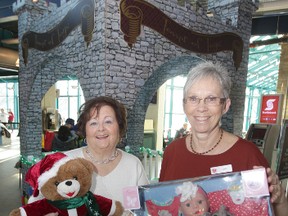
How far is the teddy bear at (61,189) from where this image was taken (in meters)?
1.22

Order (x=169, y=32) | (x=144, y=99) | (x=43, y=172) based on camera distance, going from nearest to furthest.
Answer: (x=43, y=172) < (x=169, y=32) < (x=144, y=99)

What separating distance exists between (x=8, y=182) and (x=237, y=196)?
6.18 m

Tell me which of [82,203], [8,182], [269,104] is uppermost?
[269,104]

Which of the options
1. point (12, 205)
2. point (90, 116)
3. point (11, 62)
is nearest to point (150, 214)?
point (90, 116)

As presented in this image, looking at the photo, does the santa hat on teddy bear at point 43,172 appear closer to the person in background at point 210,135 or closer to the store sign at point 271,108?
the person in background at point 210,135

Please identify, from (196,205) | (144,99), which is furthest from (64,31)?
(196,205)

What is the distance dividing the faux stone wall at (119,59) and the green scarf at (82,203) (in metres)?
1.96

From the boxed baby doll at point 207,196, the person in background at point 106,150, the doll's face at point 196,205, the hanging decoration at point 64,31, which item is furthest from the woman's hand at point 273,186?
the hanging decoration at point 64,31

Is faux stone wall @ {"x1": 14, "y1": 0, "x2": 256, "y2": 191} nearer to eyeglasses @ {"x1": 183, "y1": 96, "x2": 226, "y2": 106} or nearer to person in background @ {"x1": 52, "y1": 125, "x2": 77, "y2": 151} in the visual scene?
person in background @ {"x1": 52, "y1": 125, "x2": 77, "y2": 151}

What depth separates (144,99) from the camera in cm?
475

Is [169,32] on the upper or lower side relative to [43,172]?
upper

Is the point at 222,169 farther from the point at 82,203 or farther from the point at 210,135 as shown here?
the point at 82,203

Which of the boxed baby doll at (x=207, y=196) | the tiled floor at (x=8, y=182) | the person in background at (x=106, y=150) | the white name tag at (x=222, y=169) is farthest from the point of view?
the tiled floor at (x=8, y=182)

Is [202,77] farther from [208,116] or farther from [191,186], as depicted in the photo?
[191,186]
